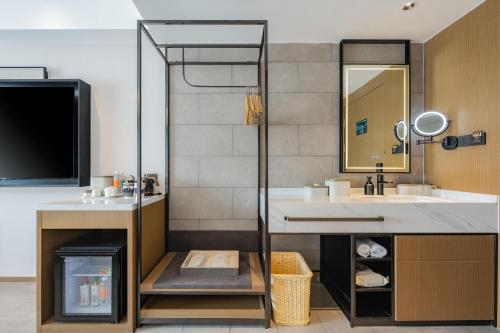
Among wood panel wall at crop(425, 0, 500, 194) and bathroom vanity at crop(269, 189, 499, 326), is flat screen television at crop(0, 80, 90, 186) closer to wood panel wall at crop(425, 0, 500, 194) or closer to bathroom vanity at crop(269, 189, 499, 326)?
bathroom vanity at crop(269, 189, 499, 326)

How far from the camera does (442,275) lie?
2072 mm

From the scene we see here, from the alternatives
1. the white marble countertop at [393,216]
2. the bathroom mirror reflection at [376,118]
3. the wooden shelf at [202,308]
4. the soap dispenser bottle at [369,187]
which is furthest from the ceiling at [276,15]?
the wooden shelf at [202,308]

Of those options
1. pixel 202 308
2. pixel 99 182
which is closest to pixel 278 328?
pixel 202 308

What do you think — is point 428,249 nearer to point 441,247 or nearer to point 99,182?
point 441,247

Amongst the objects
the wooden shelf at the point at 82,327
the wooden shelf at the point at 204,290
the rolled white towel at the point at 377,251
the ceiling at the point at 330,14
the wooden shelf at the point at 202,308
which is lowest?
the wooden shelf at the point at 82,327

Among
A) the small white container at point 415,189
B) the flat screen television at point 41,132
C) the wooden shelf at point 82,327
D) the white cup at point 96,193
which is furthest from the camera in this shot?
the flat screen television at point 41,132

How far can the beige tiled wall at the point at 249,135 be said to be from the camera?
2.80 meters

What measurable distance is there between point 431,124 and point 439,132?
10 cm

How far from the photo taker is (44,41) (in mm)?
2859

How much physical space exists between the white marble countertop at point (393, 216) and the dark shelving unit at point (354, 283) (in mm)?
107

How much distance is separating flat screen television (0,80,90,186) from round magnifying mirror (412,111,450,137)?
115 inches

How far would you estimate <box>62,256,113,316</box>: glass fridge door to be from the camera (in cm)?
204

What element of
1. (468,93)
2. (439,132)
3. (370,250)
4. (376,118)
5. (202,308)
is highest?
(468,93)

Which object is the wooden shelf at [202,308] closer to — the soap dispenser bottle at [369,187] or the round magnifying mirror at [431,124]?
the soap dispenser bottle at [369,187]
